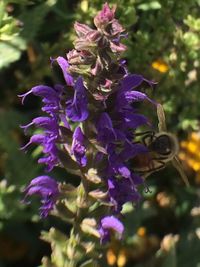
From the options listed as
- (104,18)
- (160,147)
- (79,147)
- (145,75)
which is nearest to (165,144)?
(160,147)

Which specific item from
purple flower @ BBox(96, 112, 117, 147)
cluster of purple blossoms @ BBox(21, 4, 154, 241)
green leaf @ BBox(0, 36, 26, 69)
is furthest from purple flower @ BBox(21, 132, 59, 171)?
green leaf @ BBox(0, 36, 26, 69)

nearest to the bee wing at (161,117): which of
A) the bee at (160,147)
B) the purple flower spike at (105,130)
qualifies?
the bee at (160,147)

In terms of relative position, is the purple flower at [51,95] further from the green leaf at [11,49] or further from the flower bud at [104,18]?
the green leaf at [11,49]

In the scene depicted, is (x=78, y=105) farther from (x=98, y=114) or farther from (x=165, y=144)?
(x=165, y=144)

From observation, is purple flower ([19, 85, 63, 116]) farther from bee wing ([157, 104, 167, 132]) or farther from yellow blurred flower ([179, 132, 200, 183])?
yellow blurred flower ([179, 132, 200, 183])

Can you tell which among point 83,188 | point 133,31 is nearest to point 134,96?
point 83,188

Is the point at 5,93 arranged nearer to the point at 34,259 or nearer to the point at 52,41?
the point at 52,41

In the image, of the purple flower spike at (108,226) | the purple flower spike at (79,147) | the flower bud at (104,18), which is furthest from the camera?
the purple flower spike at (108,226)
